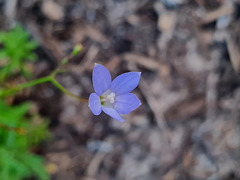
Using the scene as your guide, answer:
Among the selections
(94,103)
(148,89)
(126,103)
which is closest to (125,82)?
(126,103)

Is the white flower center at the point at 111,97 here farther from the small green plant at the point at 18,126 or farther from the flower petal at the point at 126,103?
the small green plant at the point at 18,126

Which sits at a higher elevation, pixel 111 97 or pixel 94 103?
pixel 111 97

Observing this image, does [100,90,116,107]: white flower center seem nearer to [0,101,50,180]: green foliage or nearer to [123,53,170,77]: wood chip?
[0,101,50,180]: green foliage

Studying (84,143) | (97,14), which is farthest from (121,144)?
(97,14)

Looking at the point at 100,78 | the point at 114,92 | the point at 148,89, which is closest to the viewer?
the point at 100,78

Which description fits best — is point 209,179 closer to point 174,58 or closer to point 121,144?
point 121,144

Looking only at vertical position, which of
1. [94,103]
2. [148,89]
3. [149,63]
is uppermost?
[149,63]

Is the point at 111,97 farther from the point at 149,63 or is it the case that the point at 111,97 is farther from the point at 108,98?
the point at 149,63

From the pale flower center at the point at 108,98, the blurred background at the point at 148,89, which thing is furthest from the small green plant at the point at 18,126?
the pale flower center at the point at 108,98

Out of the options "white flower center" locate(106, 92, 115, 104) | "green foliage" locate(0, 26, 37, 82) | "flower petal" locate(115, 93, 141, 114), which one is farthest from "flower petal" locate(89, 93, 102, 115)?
"green foliage" locate(0, 26, 37, 82)
